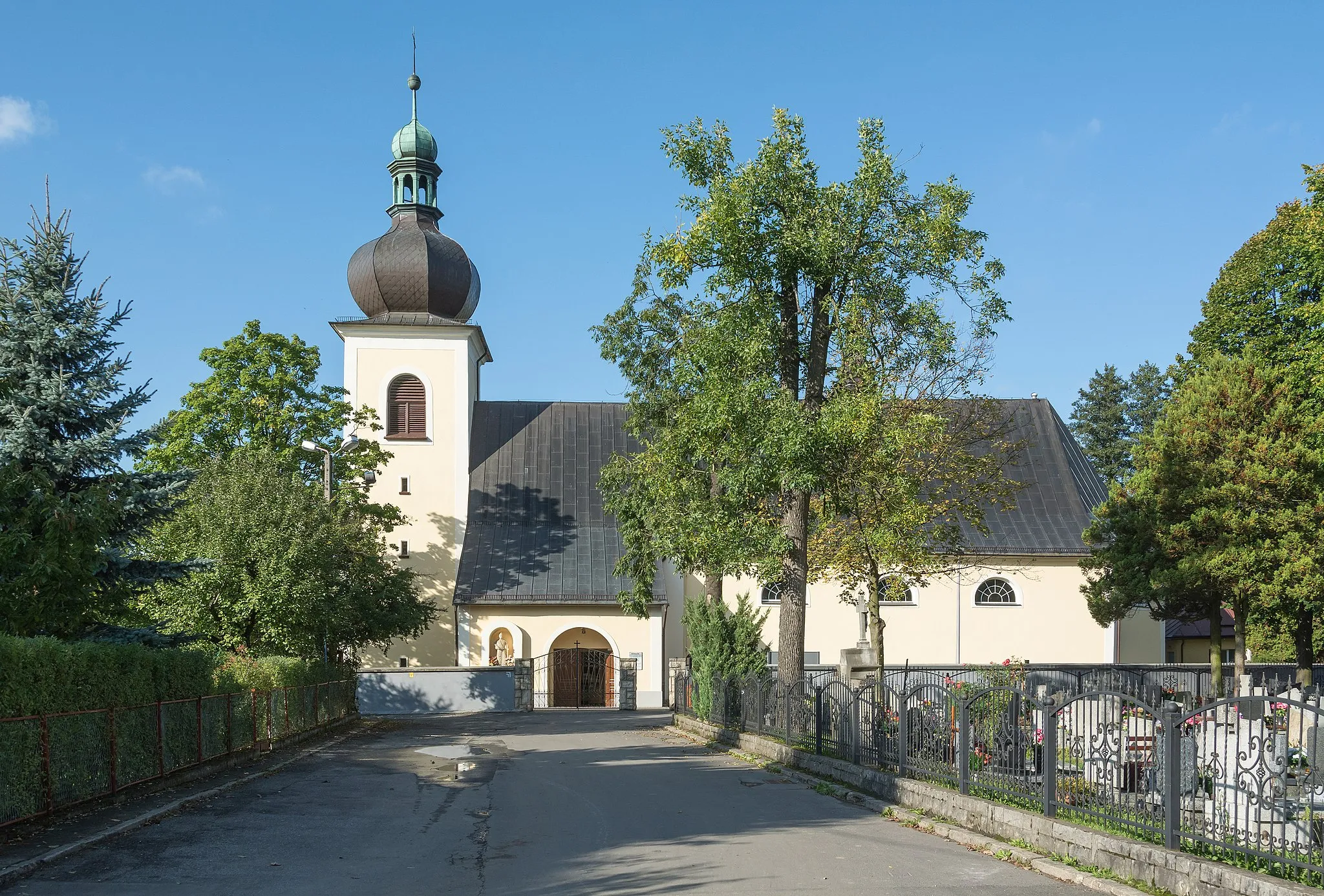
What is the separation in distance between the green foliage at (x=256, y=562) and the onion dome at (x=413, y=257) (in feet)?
52.8

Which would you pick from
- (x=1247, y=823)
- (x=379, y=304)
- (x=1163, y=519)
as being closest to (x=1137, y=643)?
(x=1163, y=519)

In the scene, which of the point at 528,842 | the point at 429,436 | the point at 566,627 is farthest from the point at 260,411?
the point at 528,842

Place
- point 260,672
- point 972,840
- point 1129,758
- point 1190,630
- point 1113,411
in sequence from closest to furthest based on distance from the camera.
Answer: point 1129,758 < point 972,840 < point 260,672 < point 1190,630 < point 1113,411

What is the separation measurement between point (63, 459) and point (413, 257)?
88.0 feet

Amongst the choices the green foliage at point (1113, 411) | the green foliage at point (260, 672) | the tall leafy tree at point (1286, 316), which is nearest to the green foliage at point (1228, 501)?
the tall leafy tree at point (1286, 316)

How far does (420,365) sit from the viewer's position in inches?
1684

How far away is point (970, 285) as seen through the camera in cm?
1989

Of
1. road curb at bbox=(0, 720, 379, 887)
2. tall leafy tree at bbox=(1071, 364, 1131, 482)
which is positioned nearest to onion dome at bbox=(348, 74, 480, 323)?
road curb at bbox=(0, 720, 379, 887)

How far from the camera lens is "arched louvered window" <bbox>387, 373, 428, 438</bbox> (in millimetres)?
42875

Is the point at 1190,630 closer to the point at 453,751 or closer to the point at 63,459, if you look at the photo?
the point at 453,751

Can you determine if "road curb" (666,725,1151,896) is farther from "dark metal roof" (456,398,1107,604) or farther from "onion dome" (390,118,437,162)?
"onion dome" (390,118,437,162)

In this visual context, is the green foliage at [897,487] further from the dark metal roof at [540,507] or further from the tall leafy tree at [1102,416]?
the tall leafy tree at [1102,416]

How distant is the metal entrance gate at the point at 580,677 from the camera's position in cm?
3925

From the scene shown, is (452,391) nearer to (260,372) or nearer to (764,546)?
(260,372)
